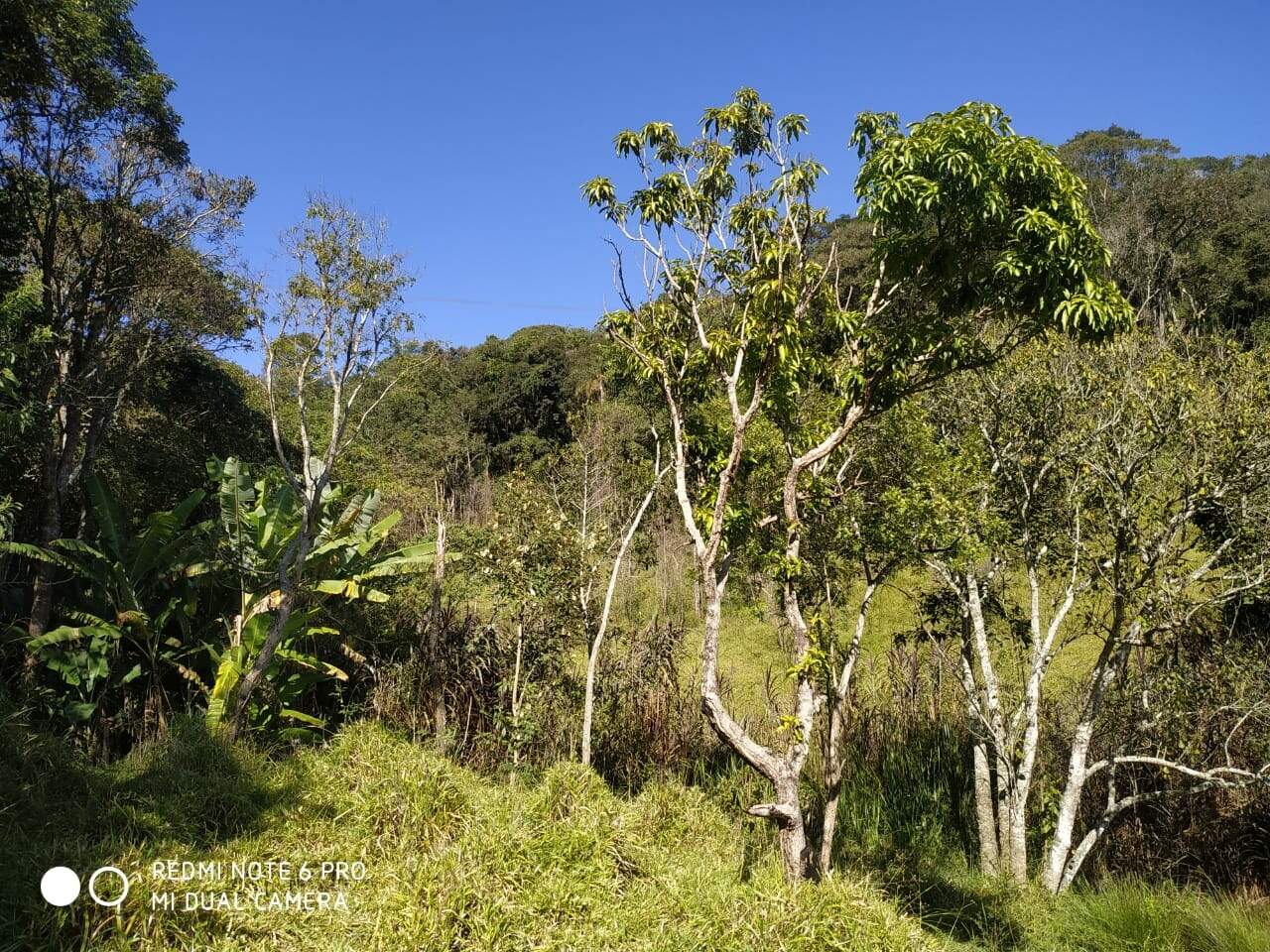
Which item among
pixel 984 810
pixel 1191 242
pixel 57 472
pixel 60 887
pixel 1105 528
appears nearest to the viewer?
pixel 60 887

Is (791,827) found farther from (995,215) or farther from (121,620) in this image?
(121,620)

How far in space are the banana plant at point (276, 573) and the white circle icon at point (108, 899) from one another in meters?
2.31

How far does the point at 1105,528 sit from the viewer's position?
609 cm

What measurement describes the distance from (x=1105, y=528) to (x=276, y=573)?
24.9ft

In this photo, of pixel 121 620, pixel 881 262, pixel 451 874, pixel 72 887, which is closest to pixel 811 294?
pixel 881 262

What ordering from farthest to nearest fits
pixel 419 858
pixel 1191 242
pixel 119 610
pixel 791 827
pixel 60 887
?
pixel 1191 242
pixel 119 610
pixel 419 858
pixel 791 827
pixel 60 887

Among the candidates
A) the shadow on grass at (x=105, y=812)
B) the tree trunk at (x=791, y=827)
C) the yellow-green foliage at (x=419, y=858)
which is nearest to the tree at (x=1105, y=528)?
the tree trunk at (x=791, y=827)

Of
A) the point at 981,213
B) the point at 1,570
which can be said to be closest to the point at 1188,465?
the point at 981,213

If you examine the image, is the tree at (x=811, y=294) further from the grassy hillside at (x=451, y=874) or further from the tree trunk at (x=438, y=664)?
the tree trunk at (x=438, y=664)

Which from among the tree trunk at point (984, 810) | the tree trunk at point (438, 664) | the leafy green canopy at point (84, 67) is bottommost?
the tree trunk at point (984, 810)

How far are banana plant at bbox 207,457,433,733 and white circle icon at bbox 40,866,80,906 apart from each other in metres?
2.41

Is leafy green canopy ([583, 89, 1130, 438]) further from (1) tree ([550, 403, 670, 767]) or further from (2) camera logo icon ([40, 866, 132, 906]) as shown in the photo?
(2) camera logo icon ([40, 866, 132, 906])

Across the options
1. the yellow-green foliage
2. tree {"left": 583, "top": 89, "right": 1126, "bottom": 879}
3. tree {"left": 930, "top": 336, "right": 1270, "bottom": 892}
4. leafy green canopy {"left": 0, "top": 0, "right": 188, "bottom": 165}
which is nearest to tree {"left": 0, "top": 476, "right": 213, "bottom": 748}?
the yellow-green foliage

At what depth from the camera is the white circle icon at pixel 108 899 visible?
398 centimetres
